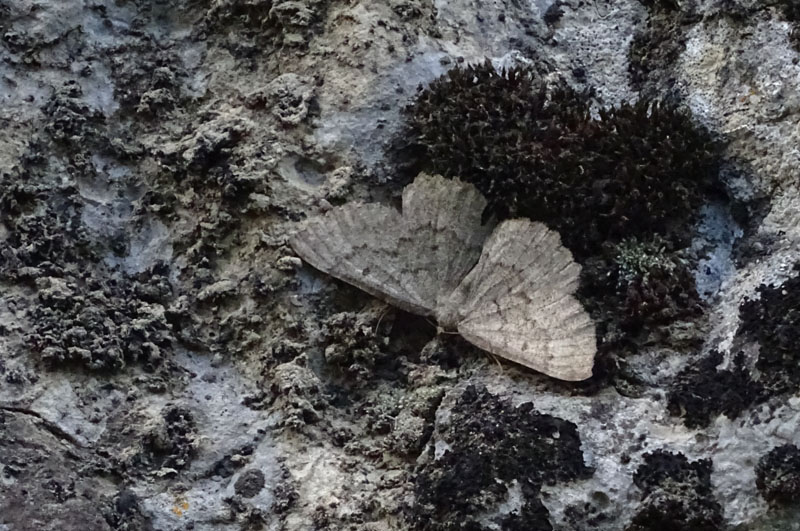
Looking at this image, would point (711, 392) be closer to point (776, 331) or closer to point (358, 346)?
point (776, 331)

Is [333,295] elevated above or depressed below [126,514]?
above

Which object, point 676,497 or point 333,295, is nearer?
point 676,497

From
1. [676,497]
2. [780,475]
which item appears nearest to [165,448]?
[676,497]

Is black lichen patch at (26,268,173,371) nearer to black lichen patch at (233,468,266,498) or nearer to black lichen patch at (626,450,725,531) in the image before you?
black lichen patch at (233,468,266,498)

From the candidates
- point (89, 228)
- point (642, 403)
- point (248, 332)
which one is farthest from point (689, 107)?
point (89, 228)

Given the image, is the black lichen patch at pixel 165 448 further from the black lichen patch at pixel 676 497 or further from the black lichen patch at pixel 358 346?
the black lichen patch at pixel 676 497

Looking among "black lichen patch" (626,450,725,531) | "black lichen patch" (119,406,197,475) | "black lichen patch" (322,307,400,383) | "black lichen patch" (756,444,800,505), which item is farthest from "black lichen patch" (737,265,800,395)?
"black lichen patch" (119,406,197,475)

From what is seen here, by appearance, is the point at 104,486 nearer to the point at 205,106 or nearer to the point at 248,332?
the point at 248,332
